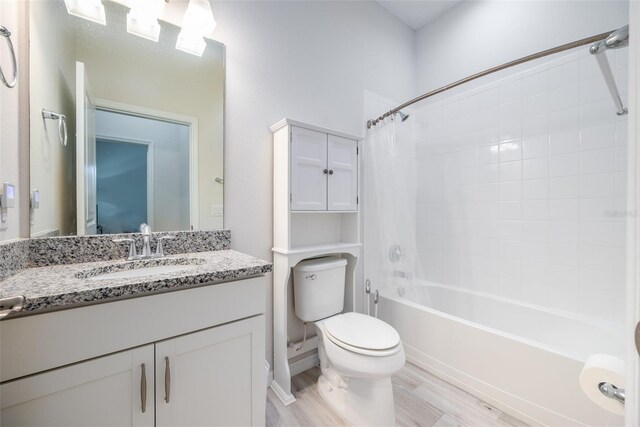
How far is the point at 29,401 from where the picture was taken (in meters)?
0.68

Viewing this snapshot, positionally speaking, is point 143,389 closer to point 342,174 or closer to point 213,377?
point 213,377

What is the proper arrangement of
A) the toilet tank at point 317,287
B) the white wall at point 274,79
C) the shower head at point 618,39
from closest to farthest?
the shower head at point 618,39, the white wall at point 274,79, the toilet tank at point 317,287

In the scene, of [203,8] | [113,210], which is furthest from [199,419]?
[203,8]

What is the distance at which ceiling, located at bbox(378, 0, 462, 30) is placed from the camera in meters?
2.24

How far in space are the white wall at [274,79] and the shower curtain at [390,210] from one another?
241mm

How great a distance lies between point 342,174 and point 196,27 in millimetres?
1146

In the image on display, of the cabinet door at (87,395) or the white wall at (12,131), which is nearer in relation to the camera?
the cabinet door at (87,395)

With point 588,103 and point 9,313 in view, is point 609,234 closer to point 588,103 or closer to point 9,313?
point 588,103

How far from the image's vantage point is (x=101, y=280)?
33.2 inches

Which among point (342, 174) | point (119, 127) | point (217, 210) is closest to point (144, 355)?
point (217, 210)

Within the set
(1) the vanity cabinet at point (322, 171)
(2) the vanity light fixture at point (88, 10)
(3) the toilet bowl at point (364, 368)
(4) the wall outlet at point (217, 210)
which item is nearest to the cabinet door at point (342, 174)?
(1) the vanity cabinet at point (322, 171)

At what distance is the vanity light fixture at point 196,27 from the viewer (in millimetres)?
1291

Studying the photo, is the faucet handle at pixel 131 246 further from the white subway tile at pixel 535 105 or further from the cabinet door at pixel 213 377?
the white subway tile at pixel 535 105

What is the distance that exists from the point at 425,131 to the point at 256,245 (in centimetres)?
190
